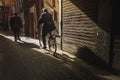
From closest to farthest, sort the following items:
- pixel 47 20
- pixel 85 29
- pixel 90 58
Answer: pixel 90 58
pixel 85 29
pixel 47 20

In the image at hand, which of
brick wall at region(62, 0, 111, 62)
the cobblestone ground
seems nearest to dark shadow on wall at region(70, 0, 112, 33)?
brick wall at region(62, 0, 111, 62)

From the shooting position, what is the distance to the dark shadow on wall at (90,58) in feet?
32.4

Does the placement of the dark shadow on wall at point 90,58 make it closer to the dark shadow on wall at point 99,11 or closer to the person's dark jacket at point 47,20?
the dark shadow on wall at point 99,11

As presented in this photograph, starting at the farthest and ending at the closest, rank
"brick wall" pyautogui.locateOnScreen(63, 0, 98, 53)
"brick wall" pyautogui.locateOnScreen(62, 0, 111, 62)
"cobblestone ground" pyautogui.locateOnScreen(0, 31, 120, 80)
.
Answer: "brick wall" pyautogui.locateOnScreen(63, 0, 98, 53)
"brick wall" pyautogui.locateOnScreen(62, 0, 111, 62)
"cobblestone ground" pyautogui.locateOnScreen(0, 31, 120, 80)

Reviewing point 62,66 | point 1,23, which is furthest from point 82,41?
point 1,23

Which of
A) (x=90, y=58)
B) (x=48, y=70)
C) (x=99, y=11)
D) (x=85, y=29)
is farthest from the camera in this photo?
(x=85, y=29)

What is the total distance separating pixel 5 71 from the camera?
374 inches

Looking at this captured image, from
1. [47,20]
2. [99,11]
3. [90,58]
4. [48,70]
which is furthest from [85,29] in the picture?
[47,20]

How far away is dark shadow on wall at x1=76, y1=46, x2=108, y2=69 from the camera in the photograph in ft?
32.4

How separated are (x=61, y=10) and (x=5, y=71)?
21.8 feet

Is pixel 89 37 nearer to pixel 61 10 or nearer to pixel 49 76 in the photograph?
pixel 49 76

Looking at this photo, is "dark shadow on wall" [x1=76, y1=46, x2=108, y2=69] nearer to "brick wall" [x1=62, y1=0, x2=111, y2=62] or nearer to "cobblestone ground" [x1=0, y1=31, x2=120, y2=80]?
"brick wall" [x1=62, y1=0, x2=111, y2=62]

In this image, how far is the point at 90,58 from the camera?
11.0 meters

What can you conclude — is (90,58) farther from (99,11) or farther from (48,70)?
(48,70)
